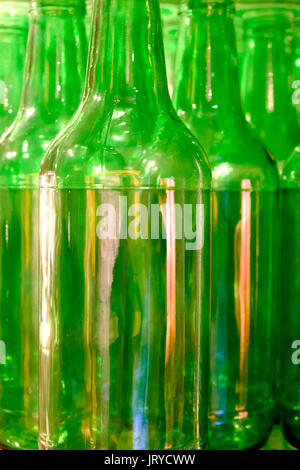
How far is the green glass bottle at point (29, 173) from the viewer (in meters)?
0.50

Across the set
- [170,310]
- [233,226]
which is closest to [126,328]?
[170,310]

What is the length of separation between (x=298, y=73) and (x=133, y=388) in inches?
13.1

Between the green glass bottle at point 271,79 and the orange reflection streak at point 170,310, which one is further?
the green glass bottle at point 271,79

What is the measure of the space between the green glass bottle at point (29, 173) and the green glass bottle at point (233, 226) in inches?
3.3

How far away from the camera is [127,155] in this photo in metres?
0.40

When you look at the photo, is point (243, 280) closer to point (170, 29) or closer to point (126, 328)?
point (126, 328)

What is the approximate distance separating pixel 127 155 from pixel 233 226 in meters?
0.12

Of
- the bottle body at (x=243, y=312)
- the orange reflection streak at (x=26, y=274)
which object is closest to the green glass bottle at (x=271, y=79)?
the bottle body at (x=243, y=312)

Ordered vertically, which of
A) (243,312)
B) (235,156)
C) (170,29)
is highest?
(170,29)

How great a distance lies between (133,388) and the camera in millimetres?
401

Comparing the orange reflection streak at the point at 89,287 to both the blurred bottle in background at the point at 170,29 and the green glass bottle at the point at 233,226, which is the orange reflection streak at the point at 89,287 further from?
the blurred bottle in background at the point at 170,29

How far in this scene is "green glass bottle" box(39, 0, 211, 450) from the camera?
40cm
